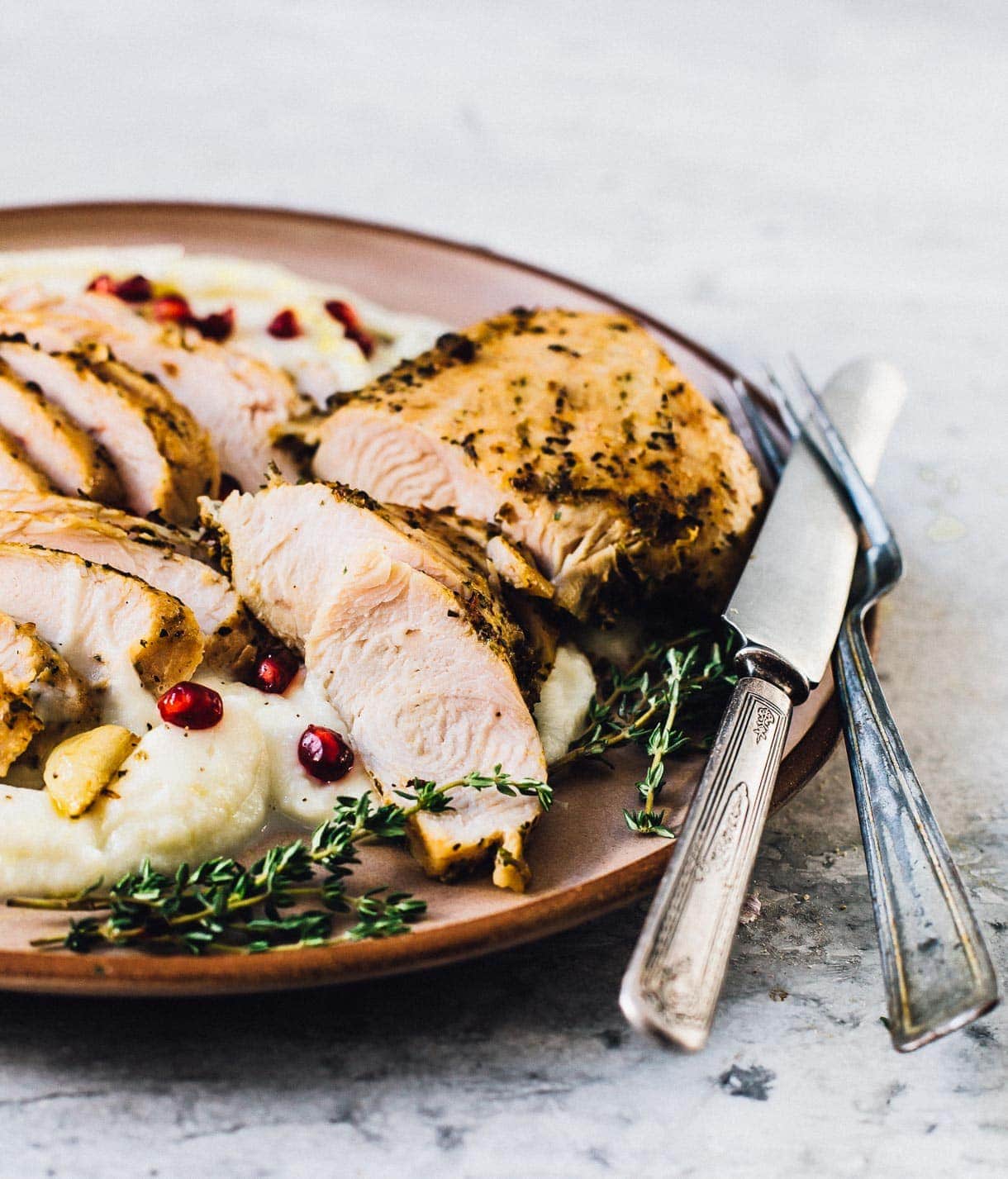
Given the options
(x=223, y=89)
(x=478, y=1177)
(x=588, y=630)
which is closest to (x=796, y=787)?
(x=588, y=630)

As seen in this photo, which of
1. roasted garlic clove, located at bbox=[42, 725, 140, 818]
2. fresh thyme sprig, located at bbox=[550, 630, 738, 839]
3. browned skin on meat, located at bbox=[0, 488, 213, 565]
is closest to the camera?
roasted garlic clove, located at bbox=[42, 725, 140, 818]

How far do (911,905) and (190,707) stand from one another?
5.86 ft

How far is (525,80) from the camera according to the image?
9203 mm

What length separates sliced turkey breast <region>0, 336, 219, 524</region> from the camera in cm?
414

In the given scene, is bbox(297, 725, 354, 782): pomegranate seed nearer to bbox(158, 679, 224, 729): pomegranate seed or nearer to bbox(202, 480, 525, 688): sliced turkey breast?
bbox(158, 679, 224, 729): pomegranate seed

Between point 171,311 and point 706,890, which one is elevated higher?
point 171,311

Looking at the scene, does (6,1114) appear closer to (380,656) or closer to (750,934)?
(380,656)

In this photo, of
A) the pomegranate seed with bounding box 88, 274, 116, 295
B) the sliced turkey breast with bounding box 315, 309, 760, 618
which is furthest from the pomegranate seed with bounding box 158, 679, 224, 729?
the pomegranate seed with bounding box 88, 274, 116, 295

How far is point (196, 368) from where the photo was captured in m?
4.66

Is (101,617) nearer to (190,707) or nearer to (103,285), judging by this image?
(190,707)

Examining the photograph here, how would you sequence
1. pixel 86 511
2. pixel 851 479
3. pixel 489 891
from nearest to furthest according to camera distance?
pixel 489 891 → pixel 86 511 → pixel 851 479

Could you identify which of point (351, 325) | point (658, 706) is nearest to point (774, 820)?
point (658, 706)

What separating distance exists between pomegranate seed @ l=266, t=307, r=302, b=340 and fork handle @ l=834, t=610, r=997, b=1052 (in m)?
2.81

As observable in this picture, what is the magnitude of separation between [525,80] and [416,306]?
4.24m
